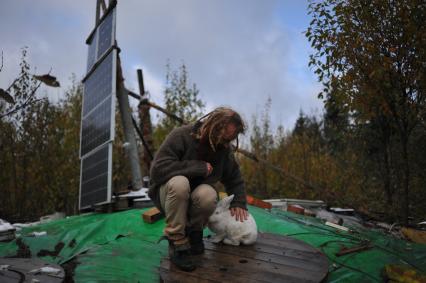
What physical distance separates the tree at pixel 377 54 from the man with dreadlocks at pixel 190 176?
7.82 feet

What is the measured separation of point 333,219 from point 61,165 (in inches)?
262

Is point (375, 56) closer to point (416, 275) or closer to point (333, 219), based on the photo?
point (333, 219)

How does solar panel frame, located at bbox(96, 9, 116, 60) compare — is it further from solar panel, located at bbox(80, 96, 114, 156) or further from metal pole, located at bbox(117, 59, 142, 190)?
solar panel, located at bbox(80, 96, 114, 156)

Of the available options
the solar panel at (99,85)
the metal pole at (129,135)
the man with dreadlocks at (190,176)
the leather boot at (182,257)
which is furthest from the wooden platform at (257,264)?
the solar panel at (99,85)

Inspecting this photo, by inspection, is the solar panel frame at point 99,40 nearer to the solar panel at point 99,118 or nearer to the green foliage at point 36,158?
the solar panel at point 99,118

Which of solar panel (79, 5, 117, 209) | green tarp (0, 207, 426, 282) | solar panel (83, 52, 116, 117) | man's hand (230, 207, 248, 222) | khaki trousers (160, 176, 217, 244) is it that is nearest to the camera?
khaki trousers (160, 176, 217, 244)

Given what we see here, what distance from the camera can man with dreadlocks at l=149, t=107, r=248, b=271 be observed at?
8.75 feet

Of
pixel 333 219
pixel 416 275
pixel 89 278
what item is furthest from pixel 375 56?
pixel 89 278

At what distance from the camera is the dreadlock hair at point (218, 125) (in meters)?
2.74

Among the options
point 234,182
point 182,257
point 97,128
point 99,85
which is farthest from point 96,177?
point 182,257

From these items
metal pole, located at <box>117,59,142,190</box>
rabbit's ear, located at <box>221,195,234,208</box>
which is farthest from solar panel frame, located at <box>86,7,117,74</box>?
rabbit's ear, located at <box>221,195,234,208</box>

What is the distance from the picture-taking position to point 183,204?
2.68 meters

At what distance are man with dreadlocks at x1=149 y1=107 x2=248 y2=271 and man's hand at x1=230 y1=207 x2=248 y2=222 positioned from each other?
273 mm

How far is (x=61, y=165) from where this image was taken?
9117 millimetres
